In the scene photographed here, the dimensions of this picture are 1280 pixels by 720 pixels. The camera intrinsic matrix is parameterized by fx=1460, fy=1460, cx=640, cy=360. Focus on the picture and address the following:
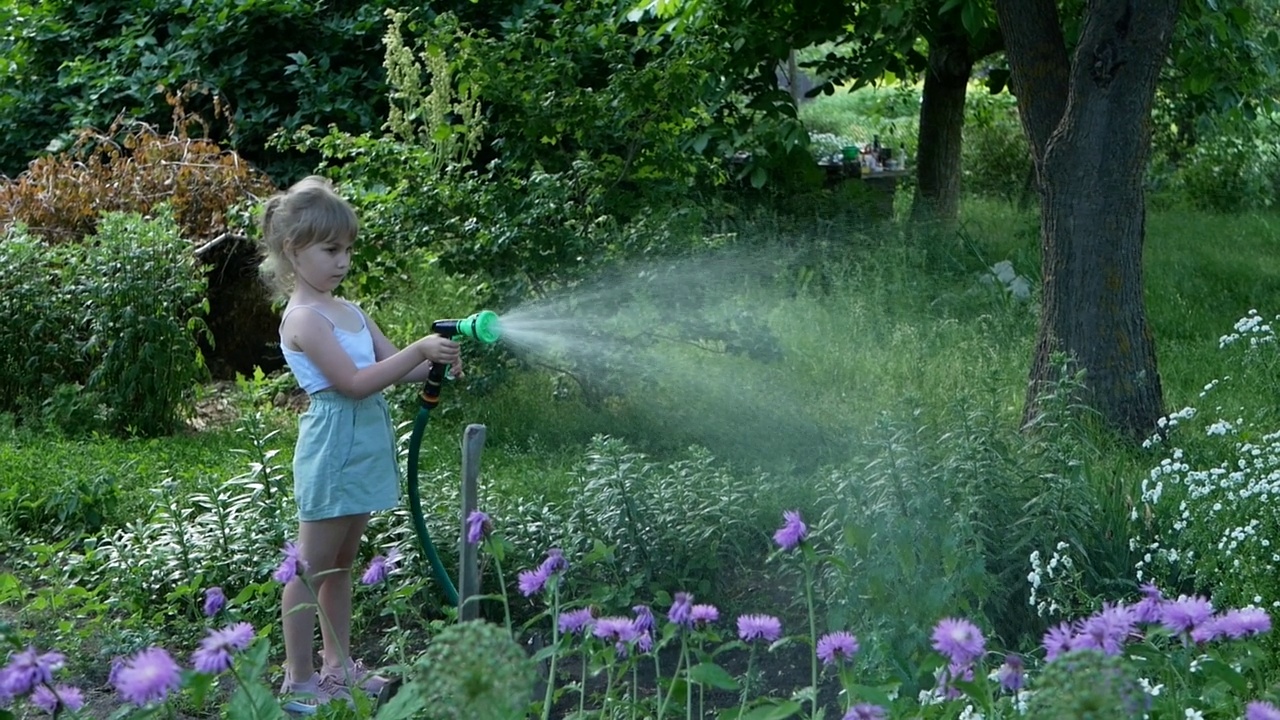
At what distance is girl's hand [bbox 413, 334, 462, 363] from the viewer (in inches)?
137

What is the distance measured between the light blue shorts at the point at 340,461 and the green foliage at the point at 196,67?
5.60m

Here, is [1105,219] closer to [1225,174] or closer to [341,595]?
[341,595]

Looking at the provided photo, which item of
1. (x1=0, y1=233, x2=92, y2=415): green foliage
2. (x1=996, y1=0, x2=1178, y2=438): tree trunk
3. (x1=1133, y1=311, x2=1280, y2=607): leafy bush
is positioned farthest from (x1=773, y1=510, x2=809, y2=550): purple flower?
(x1=0, y1=233, x2=92, y2=415): green foliage

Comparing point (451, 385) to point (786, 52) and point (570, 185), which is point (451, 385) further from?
point (786, 52)

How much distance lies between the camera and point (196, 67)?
9617mm

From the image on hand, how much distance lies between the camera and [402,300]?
7.21 meters

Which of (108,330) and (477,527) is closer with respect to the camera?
(477,527)

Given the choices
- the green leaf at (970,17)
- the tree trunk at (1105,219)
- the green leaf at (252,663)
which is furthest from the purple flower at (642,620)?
the green leaf at (970,17)

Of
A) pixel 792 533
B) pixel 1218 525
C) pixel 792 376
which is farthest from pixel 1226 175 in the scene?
pixel 792 533

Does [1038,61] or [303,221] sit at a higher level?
[1038,61]

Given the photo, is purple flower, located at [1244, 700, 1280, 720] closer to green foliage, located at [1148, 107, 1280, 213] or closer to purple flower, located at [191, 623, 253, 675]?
purple flower, located at [191, 623, 253, 675]

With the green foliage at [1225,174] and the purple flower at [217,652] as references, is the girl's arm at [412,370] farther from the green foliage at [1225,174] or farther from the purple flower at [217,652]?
the green foliage at [1225,174]

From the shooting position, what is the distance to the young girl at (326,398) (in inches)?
141

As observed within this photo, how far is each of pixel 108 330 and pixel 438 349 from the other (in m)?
3.59
